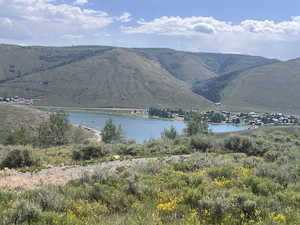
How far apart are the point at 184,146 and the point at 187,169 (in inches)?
280

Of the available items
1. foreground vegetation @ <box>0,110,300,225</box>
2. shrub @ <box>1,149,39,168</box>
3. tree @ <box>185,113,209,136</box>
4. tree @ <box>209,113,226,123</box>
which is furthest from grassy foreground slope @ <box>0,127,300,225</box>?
tree @ <box>209,113,226,123</box>

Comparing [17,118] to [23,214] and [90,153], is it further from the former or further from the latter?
[23,214]

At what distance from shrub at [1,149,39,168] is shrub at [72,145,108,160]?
2717 millimetres

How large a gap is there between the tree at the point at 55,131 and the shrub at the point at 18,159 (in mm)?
38241

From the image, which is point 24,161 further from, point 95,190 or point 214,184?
point 214,184

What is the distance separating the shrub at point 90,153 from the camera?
1580 centimetres

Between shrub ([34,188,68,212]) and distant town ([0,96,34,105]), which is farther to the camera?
distant town ([0,96,34,105])

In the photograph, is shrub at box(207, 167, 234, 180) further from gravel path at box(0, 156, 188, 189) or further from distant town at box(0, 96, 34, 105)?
distant town at box(0, 96, 34, 105)

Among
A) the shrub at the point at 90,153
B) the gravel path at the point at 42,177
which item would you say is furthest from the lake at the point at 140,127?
the gravel path at the point at 42,177

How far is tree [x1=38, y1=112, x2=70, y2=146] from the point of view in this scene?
167 feet

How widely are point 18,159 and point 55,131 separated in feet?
130

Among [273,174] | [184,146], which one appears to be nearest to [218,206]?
[273,174]

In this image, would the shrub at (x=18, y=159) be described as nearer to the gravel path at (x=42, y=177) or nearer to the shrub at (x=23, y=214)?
the gravel path at (x=42, y=177)

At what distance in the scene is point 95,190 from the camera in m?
6.50
